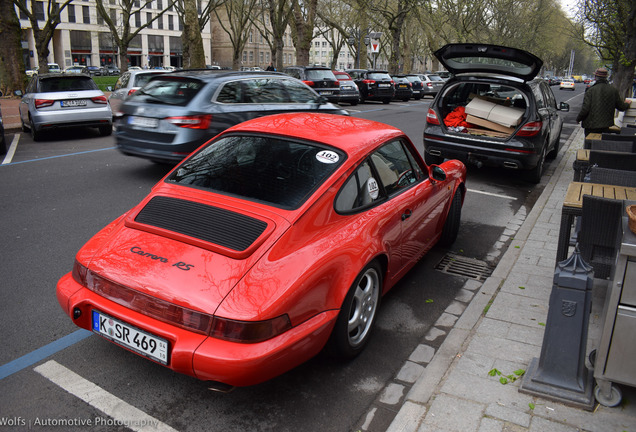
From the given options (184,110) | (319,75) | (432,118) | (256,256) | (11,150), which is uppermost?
(319,75)

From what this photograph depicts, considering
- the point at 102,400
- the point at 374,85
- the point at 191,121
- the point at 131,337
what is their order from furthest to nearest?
1. the point at 374,85
2. the point at 191,121
3. the point at 102,400
4. the point at 131,337

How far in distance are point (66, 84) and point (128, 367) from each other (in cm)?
1092

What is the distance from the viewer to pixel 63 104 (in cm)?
1210

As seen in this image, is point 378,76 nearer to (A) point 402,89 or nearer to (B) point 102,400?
(A) point 402,89

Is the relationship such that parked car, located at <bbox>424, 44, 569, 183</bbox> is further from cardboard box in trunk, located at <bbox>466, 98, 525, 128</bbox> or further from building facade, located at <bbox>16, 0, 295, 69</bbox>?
building facade, located at <bbox>16, 0, 295, 69</bbox>

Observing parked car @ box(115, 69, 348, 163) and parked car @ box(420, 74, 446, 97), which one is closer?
parked car @ box(115, 69, 348, 163)

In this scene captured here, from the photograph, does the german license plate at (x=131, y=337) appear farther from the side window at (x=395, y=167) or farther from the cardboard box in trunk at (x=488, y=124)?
the cardboard box in trunk at (x=488, y=124)

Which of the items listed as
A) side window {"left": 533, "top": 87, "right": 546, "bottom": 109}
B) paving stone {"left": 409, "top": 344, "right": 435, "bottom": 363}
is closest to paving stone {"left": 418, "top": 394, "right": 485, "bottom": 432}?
paving stone {"left": 409, "top": 344, "right": 435, "bottom": 363}

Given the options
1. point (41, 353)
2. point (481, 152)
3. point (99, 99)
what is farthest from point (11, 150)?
point (481, 152)

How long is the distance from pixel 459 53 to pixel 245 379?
24.4 feet

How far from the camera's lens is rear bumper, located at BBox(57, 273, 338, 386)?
2.69 m

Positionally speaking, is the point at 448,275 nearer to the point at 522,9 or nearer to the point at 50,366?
the point at 50,366

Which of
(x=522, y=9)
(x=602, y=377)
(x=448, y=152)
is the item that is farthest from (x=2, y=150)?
(x=522, y=9)

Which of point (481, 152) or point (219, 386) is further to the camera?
point (481, 152)
